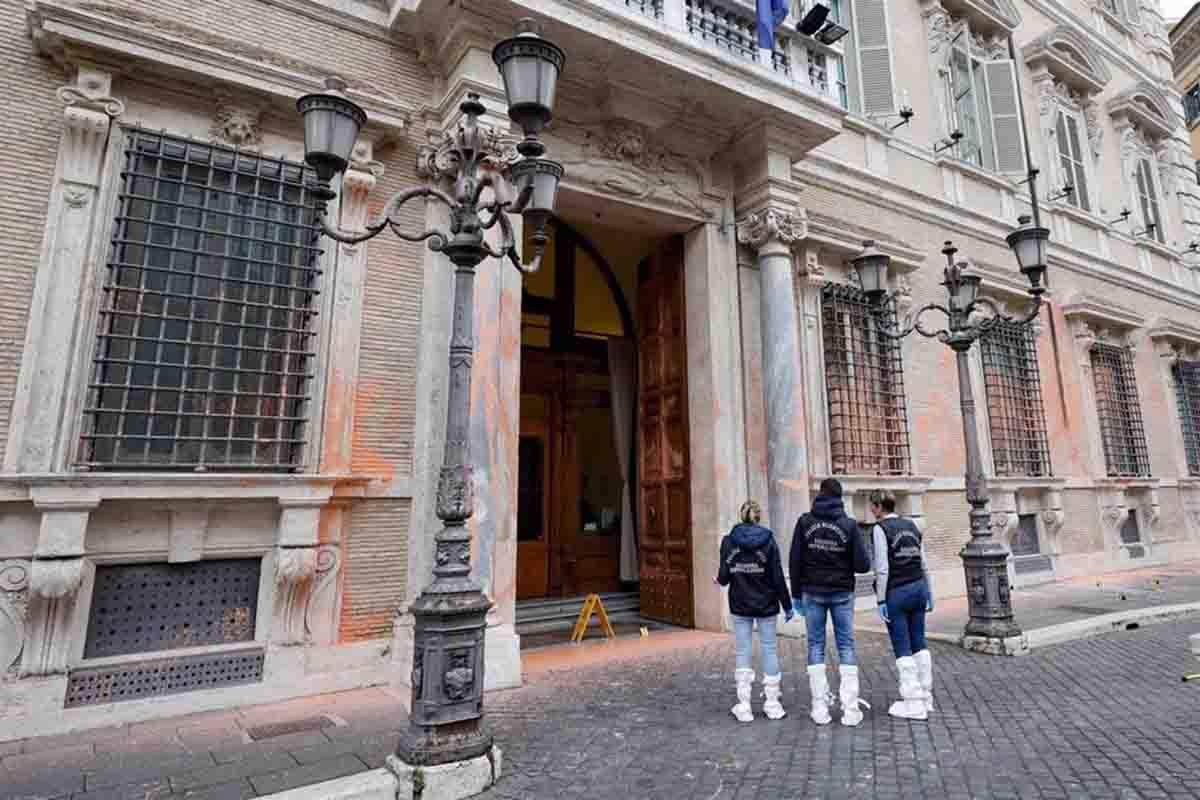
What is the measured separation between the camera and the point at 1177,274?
16.8 metres

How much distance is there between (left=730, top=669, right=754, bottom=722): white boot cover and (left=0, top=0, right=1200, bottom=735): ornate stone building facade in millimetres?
2176

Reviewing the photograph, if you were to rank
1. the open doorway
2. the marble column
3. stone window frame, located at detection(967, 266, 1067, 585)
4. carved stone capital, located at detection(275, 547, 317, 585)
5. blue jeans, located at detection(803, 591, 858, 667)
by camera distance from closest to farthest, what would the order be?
1. blue jeans, located at detection(803, 591, 858, 667)
2. carved stone capital, located at detection(275, 547, 317, 585)
3. the marble column
4. the open doorway
5. stone window frame, located at detection(967, 266, 1067, 585)

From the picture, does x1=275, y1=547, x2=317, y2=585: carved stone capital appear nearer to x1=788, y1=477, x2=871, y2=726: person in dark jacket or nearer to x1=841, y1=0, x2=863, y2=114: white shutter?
x1=788, y1=477, x2=871, y2=726: person in dark jacket

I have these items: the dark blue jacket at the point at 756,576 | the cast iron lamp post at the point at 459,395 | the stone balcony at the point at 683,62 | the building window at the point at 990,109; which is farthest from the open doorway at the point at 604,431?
the building window at the point at 990,109

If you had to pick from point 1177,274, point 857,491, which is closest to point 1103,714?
point 857,491

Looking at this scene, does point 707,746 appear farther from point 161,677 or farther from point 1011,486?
point 1011,486

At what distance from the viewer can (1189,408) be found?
16.0 meters

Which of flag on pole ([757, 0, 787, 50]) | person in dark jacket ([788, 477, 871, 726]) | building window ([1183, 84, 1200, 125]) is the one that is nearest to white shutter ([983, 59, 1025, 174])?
flag on pole ([757, 0, 787, 50])

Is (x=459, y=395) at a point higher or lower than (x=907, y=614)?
higher

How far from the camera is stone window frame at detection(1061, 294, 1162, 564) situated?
1312cm

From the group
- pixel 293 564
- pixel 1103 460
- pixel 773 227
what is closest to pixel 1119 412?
pixel 1103 460

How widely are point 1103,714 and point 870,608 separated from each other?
476cm

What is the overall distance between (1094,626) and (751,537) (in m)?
5.76

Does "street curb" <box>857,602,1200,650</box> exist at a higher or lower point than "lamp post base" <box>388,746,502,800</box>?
higher
